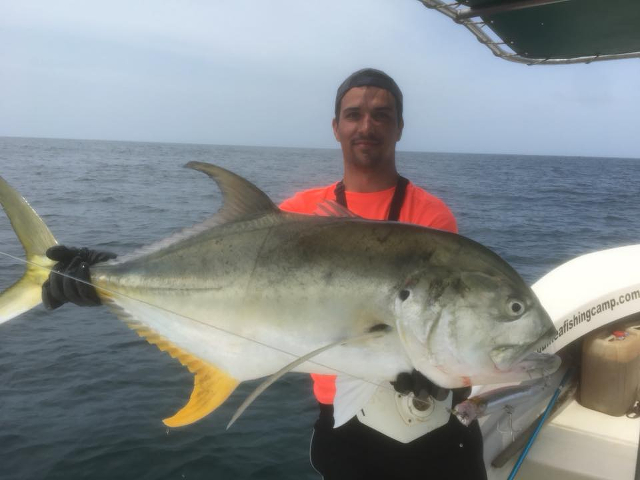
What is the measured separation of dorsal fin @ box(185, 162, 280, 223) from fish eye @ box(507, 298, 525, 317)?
0.93 metres

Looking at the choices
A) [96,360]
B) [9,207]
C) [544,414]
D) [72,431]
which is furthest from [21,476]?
[544,414]

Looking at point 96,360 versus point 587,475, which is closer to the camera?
point 587,475

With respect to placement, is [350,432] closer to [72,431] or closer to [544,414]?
[544,414]

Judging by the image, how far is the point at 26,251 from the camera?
2.36 metres

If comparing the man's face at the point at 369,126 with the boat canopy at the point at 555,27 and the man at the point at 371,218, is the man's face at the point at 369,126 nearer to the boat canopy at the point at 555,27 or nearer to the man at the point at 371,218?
the man at the point at 371,218

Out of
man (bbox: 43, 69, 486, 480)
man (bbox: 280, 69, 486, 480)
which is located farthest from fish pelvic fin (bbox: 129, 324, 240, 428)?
man (bbox: 280, 69, 486, 480)

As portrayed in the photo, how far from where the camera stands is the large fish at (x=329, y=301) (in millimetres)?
1799

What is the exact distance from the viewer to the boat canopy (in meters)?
2.83

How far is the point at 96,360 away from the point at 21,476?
250cm

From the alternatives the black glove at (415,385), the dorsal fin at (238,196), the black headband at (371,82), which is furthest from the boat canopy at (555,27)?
the black glove at (415,385)

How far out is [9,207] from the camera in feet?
7.20

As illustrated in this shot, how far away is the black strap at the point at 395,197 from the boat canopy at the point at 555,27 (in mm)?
1001

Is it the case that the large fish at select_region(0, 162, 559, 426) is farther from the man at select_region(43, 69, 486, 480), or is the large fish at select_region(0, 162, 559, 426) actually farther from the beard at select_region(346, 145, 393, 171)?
the beard at select_region(346, 145, 393, 171)

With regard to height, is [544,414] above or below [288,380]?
above
